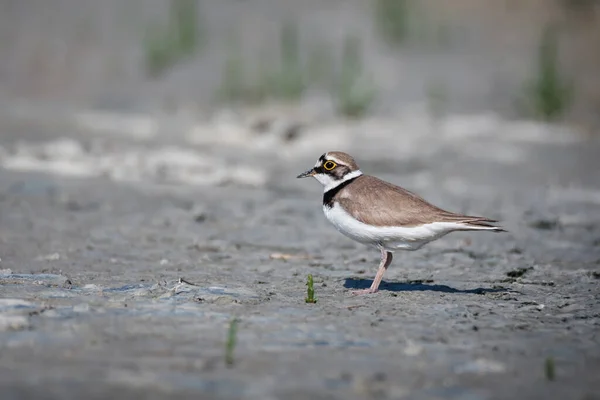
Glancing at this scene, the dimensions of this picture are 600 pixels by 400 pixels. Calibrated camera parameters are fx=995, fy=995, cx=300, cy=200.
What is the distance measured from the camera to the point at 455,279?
6023mm

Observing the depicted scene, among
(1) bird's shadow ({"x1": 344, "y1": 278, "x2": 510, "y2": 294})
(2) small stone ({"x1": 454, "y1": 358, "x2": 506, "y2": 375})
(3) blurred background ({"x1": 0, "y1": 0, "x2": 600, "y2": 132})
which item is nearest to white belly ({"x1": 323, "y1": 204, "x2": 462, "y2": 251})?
(1) bird's shadow ({"x1": 344, "y1": 278, "x2": 510, "y2": 294})

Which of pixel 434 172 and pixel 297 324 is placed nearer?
pixel 297 324

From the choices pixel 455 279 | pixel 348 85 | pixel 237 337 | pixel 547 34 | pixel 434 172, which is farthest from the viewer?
pixel 547 34

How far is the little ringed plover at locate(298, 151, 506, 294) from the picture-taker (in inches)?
213

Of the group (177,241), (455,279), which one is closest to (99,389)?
(455,279)

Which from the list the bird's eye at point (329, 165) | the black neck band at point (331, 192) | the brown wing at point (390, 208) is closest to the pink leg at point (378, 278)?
the brown wing at point (390, 208)

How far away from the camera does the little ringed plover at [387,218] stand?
5.40 meters

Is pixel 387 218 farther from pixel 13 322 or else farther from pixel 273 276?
pixel 13 322

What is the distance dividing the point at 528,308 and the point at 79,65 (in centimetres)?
1127

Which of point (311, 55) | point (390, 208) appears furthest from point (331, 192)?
point (311, 55)

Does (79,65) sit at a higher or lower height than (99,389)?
higher

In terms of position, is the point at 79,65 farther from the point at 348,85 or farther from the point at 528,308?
the point at 528,308

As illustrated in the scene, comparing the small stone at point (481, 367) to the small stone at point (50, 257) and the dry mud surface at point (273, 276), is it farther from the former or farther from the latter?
the small stone at point (50, 257)

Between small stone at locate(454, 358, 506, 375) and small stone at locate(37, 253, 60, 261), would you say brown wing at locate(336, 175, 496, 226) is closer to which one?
small stone at locate(454, 358, 506, 375)
